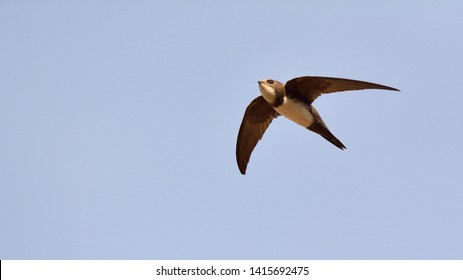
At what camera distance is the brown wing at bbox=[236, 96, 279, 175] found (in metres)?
10.4

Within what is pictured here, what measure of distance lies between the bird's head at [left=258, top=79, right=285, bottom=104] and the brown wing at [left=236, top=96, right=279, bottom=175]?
0.96 m

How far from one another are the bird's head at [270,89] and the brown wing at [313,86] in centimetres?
15

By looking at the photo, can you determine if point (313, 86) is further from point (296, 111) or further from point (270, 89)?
point (270, 89)

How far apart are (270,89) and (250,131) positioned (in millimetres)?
1327

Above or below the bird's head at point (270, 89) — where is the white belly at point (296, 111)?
below

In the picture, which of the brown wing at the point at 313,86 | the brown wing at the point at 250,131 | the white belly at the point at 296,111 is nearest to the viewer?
the brown wing at the point at 313,86

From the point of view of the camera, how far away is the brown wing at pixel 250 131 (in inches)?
409

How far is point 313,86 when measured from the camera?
31.1 feet

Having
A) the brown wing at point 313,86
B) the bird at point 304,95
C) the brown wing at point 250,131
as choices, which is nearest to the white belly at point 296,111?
the bird at point 304,95

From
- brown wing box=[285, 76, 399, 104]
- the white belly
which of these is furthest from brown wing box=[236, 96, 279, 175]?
brown wing box=[285, 76, 399, 104]

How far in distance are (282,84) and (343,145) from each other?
1177 mm

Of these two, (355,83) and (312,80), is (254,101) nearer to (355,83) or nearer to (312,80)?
(312,80)

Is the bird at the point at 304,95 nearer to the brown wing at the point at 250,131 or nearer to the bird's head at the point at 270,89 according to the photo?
the bird's head at the point at 270,89
